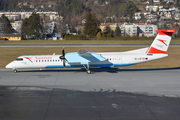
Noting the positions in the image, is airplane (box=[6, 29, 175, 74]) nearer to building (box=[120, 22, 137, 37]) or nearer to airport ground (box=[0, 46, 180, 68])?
airport ground (box=[0, 46, 180, 68])

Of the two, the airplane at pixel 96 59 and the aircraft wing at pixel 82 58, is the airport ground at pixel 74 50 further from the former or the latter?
the aircraft wing at pixel 82 58

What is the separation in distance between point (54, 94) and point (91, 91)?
3.46 meters

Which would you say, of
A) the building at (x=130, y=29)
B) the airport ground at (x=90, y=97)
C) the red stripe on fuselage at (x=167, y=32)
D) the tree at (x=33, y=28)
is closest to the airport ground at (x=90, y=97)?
the airport ground at (x=90, y=97)

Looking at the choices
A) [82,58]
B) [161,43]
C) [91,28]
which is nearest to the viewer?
[82,58]

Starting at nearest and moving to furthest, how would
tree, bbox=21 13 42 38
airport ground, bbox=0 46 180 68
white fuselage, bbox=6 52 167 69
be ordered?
white fuselage, bbox=6 52 167 69 < airport ground, bbox=0 46 180 68 < tree, bbox=21 13 42 38

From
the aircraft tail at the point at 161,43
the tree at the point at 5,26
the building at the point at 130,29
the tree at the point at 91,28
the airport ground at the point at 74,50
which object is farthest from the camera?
the building at the point at 130,29

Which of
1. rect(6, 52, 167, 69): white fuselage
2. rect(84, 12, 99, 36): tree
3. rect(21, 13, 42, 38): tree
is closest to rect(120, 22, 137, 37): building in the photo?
rect(84, 12, 99, 36): tree

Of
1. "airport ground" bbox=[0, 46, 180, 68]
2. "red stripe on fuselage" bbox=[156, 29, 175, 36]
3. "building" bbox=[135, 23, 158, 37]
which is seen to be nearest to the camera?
"red stripe on fuselage" bbox=[156, 29, 175, 36]

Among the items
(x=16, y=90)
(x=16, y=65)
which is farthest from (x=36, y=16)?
(x=16, y=90)

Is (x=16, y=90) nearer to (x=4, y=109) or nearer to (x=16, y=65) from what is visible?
(x=4, y=109)

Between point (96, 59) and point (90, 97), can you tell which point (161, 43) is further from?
point (90, 97)

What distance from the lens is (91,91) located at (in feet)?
63.7

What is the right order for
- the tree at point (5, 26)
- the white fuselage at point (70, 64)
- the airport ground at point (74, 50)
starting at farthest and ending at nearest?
the tree at point (5, 26) < the airport ground at point (74, 50) < the white fuselage at point (70, 64)

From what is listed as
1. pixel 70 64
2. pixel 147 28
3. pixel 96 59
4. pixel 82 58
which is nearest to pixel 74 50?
pixel 70 64
